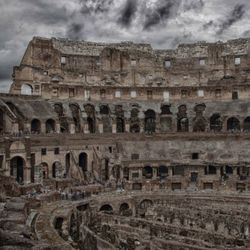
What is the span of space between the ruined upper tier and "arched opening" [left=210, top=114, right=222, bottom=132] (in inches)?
154

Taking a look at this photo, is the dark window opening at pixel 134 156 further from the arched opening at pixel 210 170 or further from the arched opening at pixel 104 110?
the arched opening at pixel 104 110

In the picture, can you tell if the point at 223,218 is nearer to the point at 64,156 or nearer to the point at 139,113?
the point at 64,156

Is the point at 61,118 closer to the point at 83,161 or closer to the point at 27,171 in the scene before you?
the point at 83,161

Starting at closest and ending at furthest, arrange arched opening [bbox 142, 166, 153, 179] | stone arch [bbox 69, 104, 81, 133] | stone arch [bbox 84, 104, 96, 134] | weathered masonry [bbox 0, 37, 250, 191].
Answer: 1. weathered masonry [bbox 0, 37, 250, 191]
2. arched opening [bbox 142, 166, 153, 179]
3. stone arch [bbox 69, 104, 81, 133]
4. stone arch [bbox 84, 104, 96, 134]

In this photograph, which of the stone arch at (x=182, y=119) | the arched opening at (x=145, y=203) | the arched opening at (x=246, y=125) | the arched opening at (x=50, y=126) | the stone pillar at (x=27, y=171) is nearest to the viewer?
the arched opening at (x=145, y=203)

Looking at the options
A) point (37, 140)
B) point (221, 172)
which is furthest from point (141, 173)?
point (37, 140)

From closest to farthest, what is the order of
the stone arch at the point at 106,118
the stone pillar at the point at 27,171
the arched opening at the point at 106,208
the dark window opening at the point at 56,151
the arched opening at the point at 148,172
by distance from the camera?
the arched opening at the point at 106,208 → the stone pillar at the point at 27,171 → the arched opening at the point at 148,172 → the dark window opening at the point at 56,151 → the stone arch at the point at 106,118

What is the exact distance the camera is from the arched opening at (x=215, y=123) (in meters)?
56.8

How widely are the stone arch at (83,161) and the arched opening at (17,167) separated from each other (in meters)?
7.68

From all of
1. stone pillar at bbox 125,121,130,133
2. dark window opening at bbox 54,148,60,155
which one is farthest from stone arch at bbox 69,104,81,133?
dark window opening at bbox 54,148,60,155

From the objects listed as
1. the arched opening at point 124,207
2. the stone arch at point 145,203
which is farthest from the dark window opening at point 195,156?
the arched opening at point 124,207

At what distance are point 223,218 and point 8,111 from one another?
1123 inches

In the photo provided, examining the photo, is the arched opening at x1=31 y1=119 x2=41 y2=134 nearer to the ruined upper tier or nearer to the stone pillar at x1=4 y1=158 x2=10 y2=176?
the ruined upper tier

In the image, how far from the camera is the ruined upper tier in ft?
201
